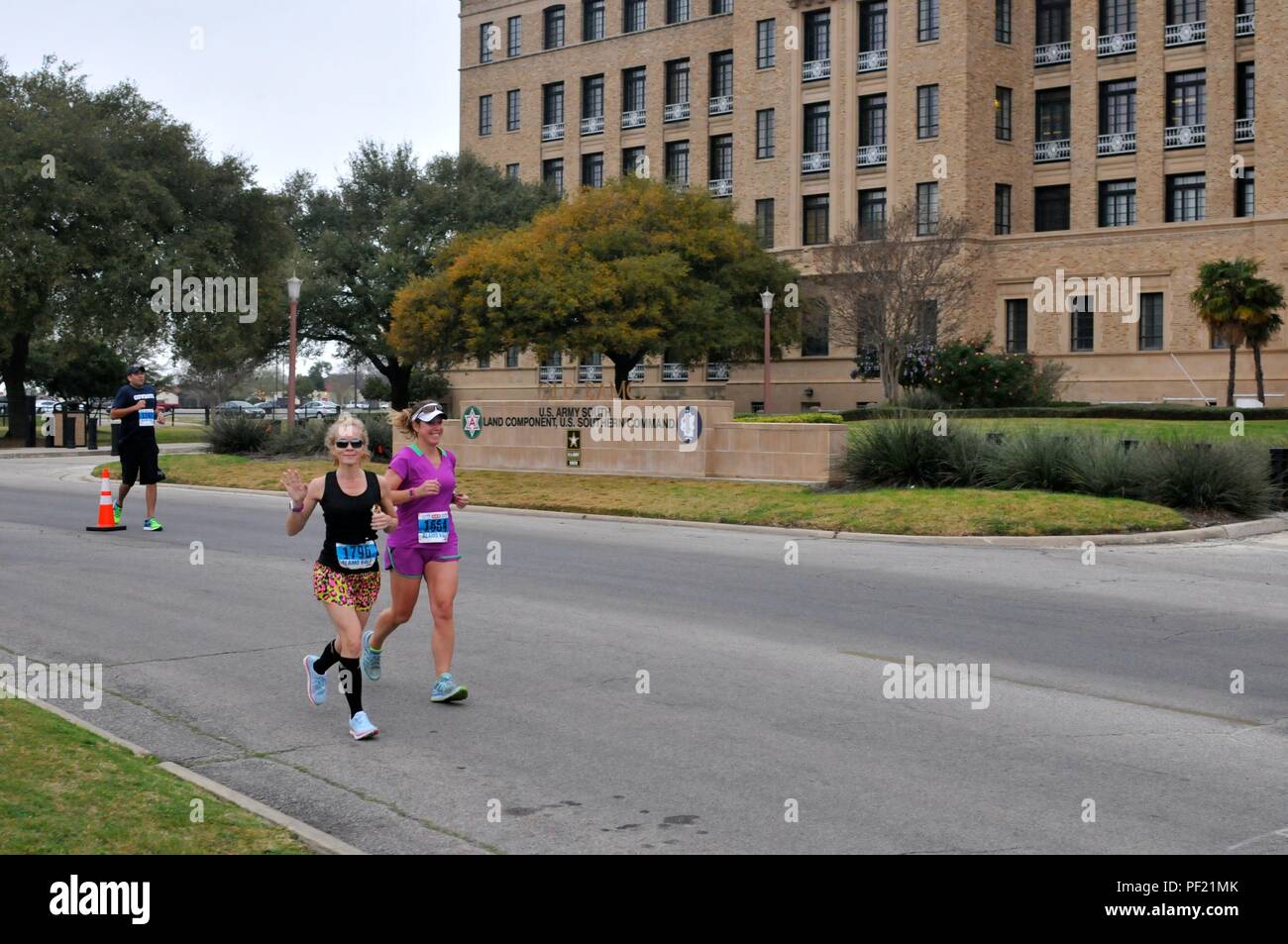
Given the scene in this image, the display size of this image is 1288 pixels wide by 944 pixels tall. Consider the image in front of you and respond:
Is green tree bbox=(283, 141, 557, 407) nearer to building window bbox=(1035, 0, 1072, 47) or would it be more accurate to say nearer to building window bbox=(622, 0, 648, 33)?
building window bbox=(622, 0, 648, 33)

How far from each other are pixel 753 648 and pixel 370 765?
4.00 meters

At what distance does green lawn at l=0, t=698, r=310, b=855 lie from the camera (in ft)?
18.1

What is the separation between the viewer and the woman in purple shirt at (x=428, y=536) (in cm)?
857

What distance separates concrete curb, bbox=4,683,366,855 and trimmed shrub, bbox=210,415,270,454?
29.0 metres

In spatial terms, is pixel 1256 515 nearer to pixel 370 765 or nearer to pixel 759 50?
pixel 370 765

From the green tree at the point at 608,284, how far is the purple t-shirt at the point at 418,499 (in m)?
23.6

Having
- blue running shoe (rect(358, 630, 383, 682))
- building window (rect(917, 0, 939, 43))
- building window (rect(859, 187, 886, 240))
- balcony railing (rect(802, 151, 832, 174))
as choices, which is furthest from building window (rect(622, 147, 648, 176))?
blue running shoe (rect(358, 630, 383, 682))

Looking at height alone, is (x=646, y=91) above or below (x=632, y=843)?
above

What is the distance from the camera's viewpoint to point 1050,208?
169ft

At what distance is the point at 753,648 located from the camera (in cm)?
1064

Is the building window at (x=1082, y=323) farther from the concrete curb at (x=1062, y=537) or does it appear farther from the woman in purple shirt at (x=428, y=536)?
the woman in purple shirt at (x=428, y=536)

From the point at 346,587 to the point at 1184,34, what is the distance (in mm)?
47196

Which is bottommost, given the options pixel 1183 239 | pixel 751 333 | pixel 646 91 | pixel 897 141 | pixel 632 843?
pixel 632 843
